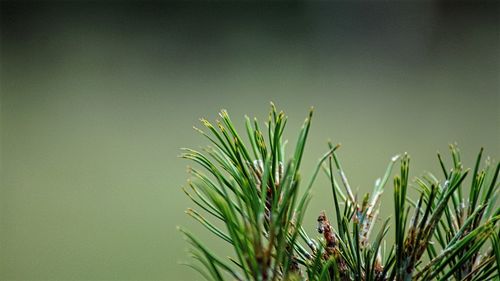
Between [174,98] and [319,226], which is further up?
[174,98]

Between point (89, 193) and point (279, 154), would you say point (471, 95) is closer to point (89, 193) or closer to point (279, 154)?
point (89, 193)

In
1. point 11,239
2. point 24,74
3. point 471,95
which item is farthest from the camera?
point 471,95

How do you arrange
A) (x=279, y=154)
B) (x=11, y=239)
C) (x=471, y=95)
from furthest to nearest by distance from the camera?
(x=471, y=95) < (x=11, y=239) < (x=279, y=154)

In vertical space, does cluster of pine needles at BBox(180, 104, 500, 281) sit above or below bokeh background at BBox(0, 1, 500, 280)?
below

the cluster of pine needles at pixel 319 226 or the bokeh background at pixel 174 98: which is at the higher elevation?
the bokeh background at pixel 174 98

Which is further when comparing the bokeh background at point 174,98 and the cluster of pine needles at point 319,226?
the bokeh background at point 174,98

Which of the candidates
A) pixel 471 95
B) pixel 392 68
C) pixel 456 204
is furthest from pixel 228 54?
pixel 456 204

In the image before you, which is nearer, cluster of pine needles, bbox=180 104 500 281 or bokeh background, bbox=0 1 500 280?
cluster of pine needles, bbox=180 104 500 281

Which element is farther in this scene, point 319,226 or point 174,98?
point 174,98
